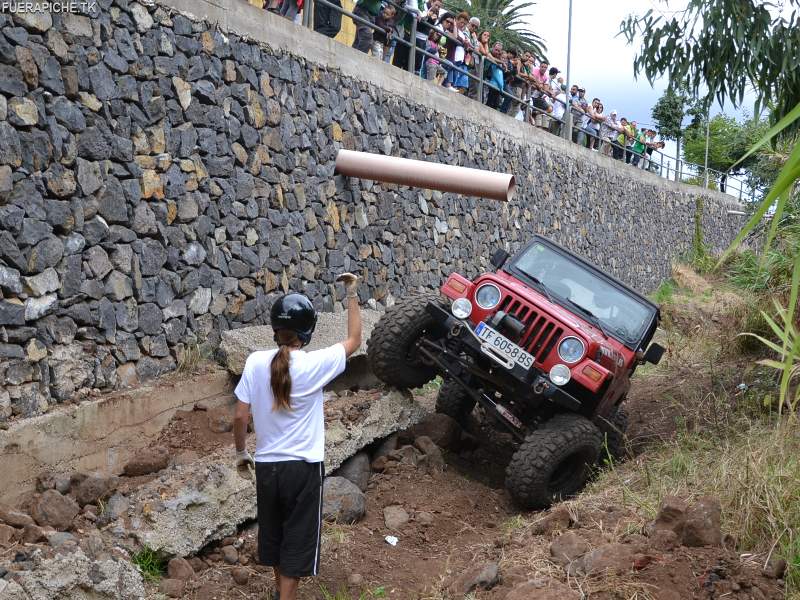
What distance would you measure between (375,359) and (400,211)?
185 inches

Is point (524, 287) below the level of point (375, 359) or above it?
above

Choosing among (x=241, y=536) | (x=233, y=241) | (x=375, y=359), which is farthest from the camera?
(x=233, y=241)

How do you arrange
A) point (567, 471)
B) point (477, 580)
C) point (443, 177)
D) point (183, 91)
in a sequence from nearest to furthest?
point (477, 580) → point (567, 471) → point (183, 91) → point (443, 177)

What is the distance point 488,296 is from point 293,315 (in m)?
3.27

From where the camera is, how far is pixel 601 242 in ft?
70.8

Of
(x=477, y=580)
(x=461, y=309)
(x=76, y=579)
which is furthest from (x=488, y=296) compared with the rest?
(x=76, y=579)

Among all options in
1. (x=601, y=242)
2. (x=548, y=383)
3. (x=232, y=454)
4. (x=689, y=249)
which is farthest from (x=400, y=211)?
(x=689, y=249)

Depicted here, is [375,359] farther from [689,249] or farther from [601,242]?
A: [689,249]

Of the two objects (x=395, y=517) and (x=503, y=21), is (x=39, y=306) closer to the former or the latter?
(x=395, y=517)

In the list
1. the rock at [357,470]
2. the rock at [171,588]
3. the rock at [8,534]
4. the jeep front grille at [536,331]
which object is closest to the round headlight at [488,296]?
the jeep front grille at [536,331]

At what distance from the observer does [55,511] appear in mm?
5215

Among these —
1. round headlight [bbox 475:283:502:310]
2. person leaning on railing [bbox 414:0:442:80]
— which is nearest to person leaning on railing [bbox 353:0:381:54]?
person leaning on railing [bbox 414:0:442:80]

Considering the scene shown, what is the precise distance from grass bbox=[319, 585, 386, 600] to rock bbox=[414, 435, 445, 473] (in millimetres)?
2277

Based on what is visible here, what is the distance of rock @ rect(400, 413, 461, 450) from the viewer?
25.7 ft
